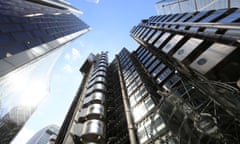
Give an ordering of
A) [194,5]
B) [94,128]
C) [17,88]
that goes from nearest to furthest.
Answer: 1. [94,128]
2. [17,88]
3. [194,5]

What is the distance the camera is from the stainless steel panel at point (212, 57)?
7.74 metres

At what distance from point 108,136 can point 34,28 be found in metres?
14.3

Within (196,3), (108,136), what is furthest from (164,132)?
(196,3)

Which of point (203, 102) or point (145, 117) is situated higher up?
point (203, 102)

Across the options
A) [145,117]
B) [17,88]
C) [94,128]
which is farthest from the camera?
[17,88]

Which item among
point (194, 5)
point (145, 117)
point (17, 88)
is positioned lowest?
point (194, 5)

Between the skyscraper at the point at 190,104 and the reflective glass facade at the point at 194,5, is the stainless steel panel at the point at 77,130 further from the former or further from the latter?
the reflective glass facade at the point at 194,5

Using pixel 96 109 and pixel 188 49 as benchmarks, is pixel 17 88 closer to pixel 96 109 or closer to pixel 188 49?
pixel 96 109

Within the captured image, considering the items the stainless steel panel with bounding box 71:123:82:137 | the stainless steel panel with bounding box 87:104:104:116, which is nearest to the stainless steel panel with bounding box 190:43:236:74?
the stainless steel panel with bounding box 87:104:104:116

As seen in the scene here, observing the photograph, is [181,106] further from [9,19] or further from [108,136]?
[9,19]

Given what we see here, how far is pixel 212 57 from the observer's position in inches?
325

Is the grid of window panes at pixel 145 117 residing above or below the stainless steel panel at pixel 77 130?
below

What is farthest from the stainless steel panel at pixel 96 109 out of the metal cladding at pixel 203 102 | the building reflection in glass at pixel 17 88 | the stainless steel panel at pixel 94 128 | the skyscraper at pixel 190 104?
the building reflection in glass at pixel 17 88

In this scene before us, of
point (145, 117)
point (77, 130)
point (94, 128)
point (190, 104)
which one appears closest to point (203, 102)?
point (190, 104)
